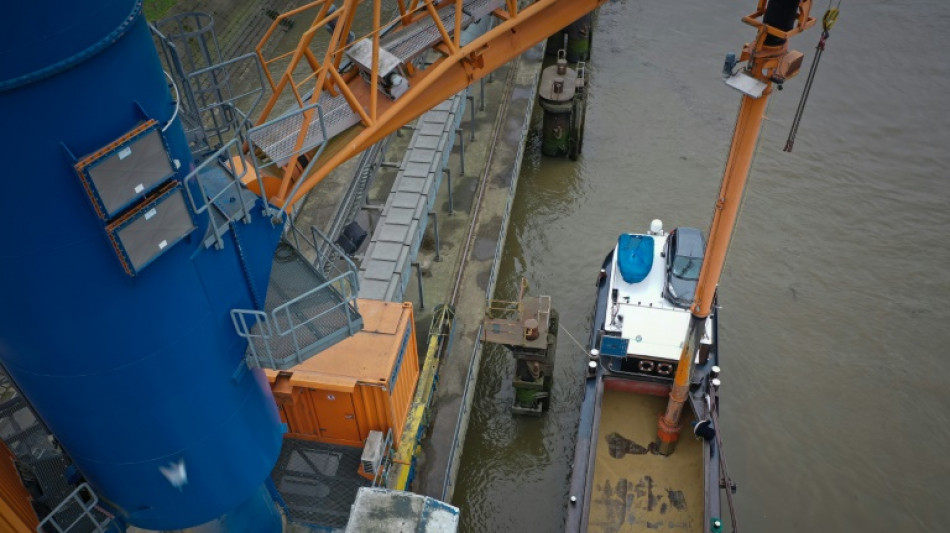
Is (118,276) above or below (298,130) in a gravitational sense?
below

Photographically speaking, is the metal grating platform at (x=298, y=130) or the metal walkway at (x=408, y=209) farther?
the metal walkway at (x=408, y=209)

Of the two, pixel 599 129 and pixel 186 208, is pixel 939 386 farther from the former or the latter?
pixel 186 208

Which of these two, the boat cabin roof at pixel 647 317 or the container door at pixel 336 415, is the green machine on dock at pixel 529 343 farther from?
the container door at pixel 336 415

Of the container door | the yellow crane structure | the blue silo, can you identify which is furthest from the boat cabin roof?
the blue silo

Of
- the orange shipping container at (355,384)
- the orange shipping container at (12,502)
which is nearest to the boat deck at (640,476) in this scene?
the orange shipping container at (355,384)

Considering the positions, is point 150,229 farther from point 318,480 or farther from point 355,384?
point 318,480

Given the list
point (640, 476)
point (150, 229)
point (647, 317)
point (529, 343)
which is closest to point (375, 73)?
point (150, 229)
